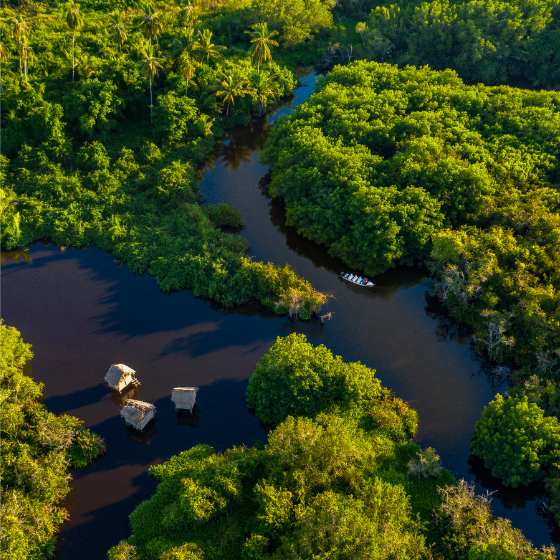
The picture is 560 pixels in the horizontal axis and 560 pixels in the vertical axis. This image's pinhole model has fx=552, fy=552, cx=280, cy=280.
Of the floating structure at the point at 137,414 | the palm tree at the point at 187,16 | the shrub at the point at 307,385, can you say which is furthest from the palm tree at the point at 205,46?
the floating structure at the point at 137,414

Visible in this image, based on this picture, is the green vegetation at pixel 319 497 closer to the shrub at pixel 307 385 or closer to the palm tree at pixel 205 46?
the shrub at pixel 307 385

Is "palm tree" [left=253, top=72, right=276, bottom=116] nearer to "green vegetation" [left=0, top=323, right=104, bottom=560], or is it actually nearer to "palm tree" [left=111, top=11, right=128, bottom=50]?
"palm tree" [left=111, top=11, right=128, bottom=50]

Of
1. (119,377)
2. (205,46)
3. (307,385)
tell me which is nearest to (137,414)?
(119,377)

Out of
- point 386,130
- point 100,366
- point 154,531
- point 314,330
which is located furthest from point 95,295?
point 386,130

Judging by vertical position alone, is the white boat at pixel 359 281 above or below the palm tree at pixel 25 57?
below

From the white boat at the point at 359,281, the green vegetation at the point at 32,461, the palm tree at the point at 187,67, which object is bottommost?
the green vegetation at the point at 32,461

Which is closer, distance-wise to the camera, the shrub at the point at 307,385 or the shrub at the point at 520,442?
the shrub at the point at 520,442

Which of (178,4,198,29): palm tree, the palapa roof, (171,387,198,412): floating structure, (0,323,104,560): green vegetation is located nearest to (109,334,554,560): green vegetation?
(171,387,198,412): floating structure
